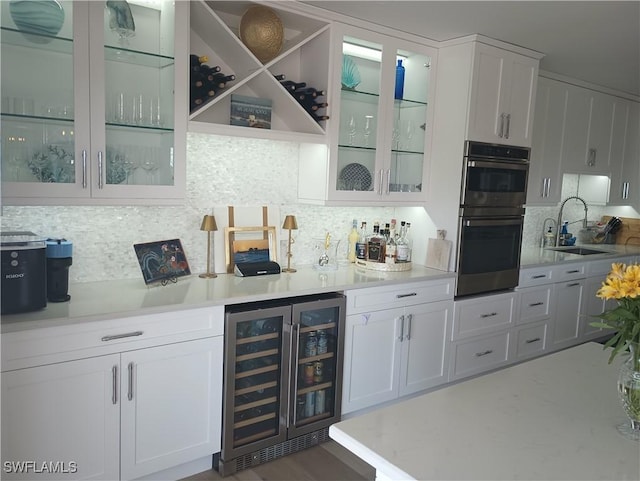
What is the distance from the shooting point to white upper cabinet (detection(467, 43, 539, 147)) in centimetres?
337

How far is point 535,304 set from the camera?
162 inches

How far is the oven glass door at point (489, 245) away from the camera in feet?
11.5

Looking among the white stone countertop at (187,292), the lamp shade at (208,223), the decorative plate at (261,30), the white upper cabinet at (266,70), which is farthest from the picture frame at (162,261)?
the decorative plate at (261,30)

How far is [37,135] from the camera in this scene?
7.15ft

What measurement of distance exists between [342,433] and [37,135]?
1.79 m

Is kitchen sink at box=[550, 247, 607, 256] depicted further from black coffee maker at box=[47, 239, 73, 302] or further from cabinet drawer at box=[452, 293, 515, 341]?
black coffee maker at box=[47, 239, 73, 302]

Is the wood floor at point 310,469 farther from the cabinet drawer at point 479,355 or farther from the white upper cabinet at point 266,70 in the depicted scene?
the white upper cabinet at point 266,70

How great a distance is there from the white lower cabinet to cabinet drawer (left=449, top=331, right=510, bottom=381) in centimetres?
12

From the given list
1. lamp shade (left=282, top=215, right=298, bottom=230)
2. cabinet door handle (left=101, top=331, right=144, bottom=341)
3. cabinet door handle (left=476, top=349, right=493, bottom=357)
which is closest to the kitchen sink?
cabinet door handle (left=476, top=349, right=493, bottom=357)

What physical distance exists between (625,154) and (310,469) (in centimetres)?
456

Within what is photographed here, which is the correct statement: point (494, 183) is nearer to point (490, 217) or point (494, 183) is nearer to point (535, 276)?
point (490, 217)

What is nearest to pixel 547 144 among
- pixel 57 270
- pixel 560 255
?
pixel 560 255

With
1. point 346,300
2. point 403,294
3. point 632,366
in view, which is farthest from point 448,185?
point 632,366

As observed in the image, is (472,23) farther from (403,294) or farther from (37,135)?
(37,135)
